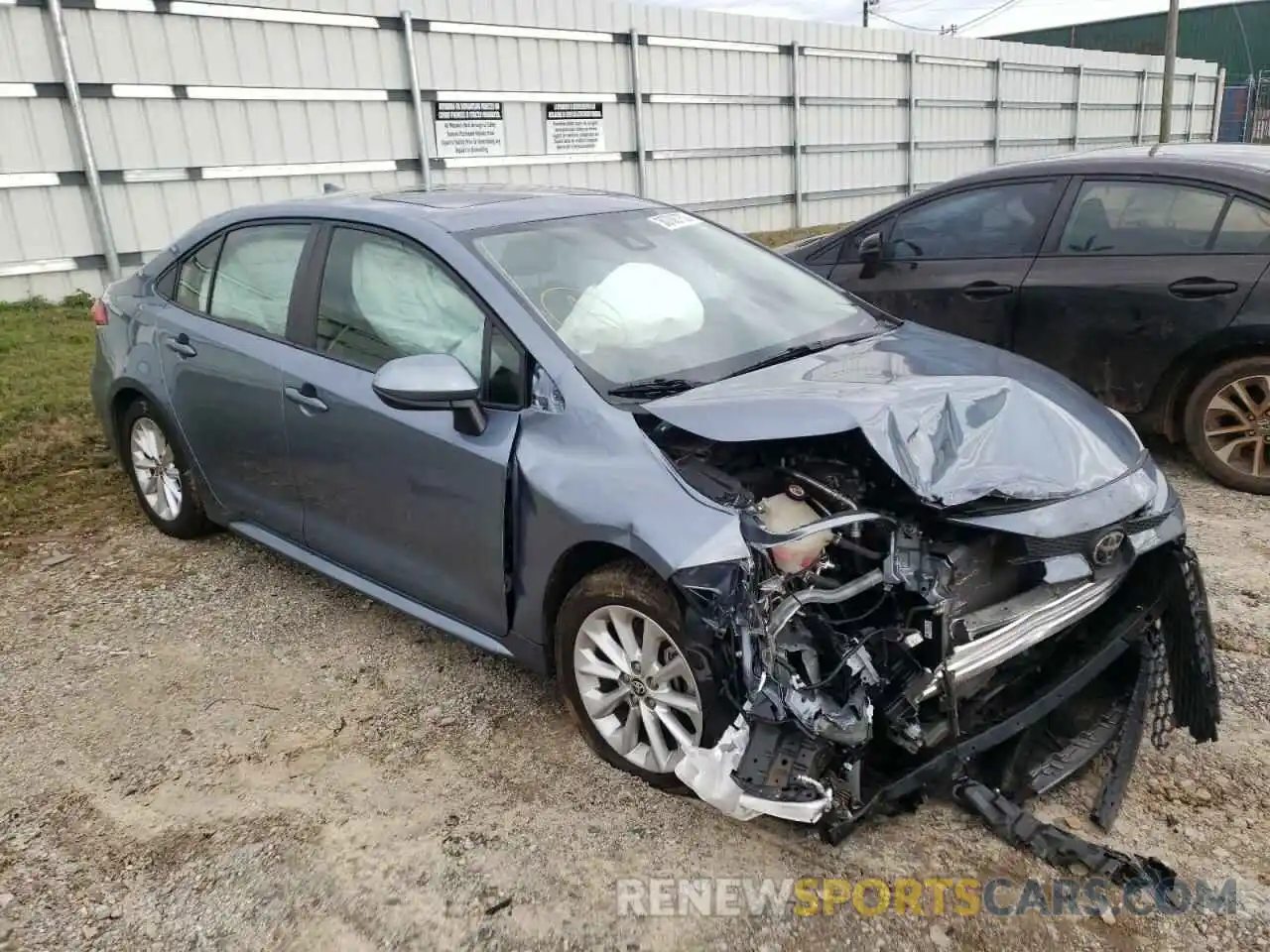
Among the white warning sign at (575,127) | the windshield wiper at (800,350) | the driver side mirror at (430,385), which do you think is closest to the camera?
the driver side mirror at (430,385)

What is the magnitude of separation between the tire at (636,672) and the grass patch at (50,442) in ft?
10.7

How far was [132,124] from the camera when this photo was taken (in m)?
8.76

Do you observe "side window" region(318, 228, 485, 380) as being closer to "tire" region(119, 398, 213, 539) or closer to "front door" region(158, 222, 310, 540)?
"front door" region(158, 222, 310, 540)

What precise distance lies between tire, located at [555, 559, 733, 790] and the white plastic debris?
0.13m

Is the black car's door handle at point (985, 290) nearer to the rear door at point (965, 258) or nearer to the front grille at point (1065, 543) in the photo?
the rear door at point (965, 258)

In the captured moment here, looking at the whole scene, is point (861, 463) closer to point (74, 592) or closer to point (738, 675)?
point (738, 675)

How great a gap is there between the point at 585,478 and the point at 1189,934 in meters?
1.78

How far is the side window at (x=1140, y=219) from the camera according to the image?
470 centimetres

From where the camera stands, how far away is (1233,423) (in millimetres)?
4668

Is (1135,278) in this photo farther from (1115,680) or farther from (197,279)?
(197,279)

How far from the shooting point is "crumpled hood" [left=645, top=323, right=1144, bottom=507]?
2.51m

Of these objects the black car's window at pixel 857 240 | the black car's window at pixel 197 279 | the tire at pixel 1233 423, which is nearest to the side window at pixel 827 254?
the black car's window at pixel 857 240

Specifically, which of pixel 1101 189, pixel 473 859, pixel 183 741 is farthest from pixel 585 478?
pixel 1101 189

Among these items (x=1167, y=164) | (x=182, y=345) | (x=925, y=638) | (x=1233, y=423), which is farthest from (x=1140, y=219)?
(x=182, y=345)
